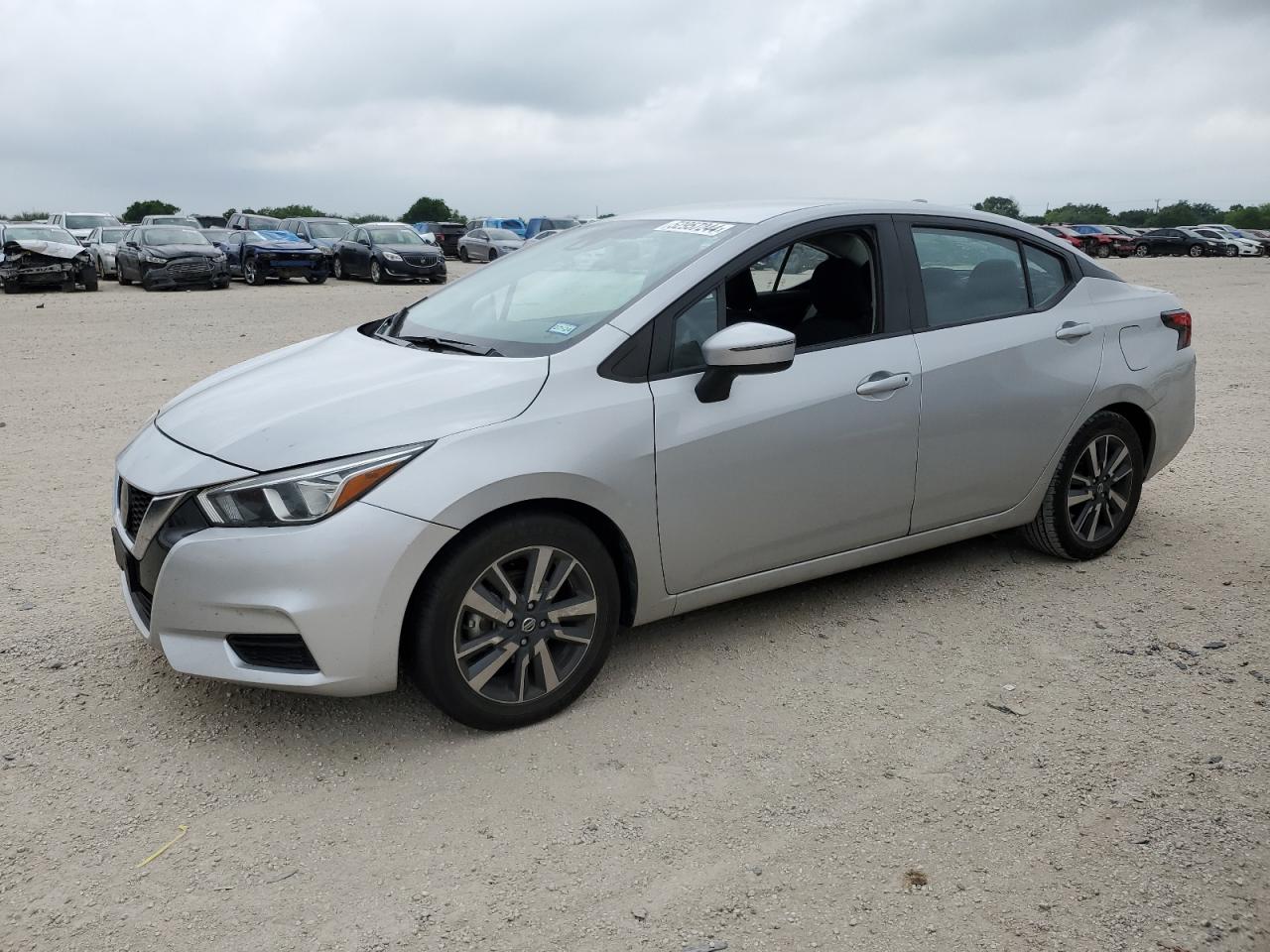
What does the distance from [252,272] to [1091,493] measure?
22634 mm

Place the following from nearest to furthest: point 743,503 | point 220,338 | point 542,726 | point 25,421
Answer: point 542,726 < point 743,503 < point 25,421 < point 220,338

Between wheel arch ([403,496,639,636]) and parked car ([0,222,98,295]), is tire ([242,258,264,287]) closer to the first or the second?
parked car ([0,222,98,295])

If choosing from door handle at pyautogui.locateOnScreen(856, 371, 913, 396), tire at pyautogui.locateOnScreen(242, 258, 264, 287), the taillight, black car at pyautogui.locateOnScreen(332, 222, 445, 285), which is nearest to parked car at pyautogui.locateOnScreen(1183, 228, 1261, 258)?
black car at pyautogui.locateOnScreen(332, 222, 445, 285)

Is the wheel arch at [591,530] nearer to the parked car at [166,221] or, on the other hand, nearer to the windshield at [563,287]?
the windshield at [563,287]

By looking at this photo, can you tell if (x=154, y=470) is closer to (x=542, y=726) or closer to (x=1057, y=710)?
(x=542, y=726)

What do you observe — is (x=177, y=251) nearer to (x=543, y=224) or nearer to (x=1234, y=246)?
(x=543, y=224)

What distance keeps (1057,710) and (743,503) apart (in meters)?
1.23

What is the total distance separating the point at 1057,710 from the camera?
3555 mm

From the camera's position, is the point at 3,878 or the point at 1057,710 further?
the point at 1057,710

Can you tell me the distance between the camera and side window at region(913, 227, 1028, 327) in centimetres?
427

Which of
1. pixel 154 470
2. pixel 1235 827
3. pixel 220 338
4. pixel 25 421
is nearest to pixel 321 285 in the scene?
pixel 220 338

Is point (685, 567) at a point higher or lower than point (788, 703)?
higher

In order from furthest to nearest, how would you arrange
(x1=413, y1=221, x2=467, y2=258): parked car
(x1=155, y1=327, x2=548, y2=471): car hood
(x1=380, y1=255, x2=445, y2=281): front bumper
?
1. (x1=413, y1=221, x2=467, y2=258): parked car
2. (x1=380, y1=255, x2=445, y2=281): front bumper
3. (x1=155, y1=327, x2=548, y2=471): car hood

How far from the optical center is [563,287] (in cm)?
407
